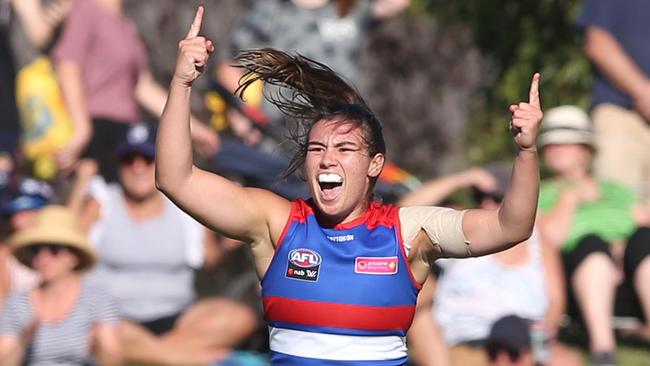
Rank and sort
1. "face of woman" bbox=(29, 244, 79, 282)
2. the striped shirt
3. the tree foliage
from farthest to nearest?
the tree foliage < "face of woman" bbox=(29, 244, 79, 282) < the striped shirt

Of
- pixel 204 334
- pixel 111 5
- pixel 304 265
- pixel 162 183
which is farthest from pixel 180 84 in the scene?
pixel 111 5

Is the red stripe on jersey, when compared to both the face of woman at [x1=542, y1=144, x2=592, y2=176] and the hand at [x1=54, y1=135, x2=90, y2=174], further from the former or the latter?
the hand at [x1=54, y1=135, x2=90, y2=174]

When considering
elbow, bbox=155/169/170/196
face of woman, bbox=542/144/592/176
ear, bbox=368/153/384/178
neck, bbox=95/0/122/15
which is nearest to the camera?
elbow, bbox=155/169/170/196

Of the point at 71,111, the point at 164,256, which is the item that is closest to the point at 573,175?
the point at 164,256

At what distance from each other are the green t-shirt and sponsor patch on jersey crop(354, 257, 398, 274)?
367 cm

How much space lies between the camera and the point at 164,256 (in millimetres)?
8062

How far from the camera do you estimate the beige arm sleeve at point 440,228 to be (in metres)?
4.36

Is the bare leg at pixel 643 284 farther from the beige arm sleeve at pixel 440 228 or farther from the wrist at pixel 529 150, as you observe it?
the wrist at pixel 529 150

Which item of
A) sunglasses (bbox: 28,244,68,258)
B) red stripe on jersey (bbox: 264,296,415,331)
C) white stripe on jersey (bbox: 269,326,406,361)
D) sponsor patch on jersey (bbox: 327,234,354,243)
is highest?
sunglasses (bbox: 28,244,68,258)

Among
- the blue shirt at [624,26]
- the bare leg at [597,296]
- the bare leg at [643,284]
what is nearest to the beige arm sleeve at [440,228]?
the bare leg at [597,296]

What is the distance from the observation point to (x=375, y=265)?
432cm

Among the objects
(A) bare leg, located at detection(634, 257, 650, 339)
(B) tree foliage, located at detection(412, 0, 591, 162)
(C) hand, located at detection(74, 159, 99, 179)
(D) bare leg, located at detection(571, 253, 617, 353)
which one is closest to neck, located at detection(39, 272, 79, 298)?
(C) hand, located at detection(74, 159, 99, 179)

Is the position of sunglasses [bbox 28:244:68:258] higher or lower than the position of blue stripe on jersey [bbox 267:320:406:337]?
higher

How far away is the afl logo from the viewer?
4301mm
